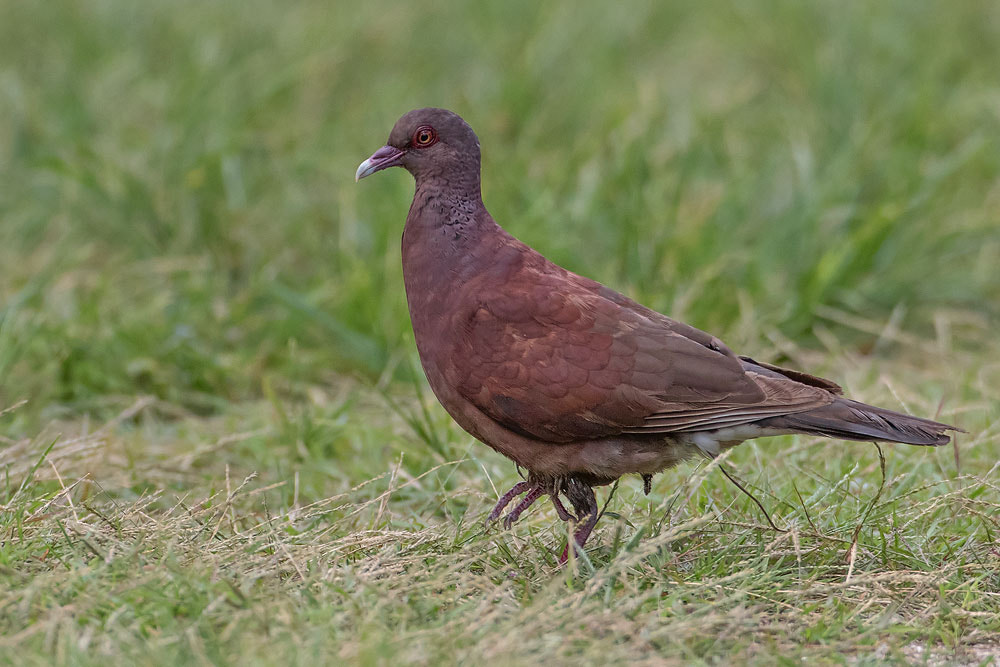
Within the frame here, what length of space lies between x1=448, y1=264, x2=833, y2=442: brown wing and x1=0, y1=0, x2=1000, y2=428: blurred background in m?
1.06

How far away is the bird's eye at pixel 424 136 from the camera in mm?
3922

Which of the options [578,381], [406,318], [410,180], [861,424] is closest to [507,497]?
[578,381]

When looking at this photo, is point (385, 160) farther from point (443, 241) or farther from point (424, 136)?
point (443, 241)

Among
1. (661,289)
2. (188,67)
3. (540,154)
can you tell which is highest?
(188,67)

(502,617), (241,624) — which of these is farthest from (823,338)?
(241,624)

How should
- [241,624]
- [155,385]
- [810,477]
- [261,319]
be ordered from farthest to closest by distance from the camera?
[261,319], [155,385], [810,477], [241,624]

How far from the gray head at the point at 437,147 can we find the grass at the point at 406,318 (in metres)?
0.93

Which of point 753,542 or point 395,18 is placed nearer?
point 753,542

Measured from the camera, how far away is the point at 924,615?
3.19 m

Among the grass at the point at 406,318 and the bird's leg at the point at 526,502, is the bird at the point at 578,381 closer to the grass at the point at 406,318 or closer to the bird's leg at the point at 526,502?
the bird's leg at the point at 526,502

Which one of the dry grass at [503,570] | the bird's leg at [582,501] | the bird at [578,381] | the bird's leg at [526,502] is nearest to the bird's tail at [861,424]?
the bird at [578,381]

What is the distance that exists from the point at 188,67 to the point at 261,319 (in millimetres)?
2247

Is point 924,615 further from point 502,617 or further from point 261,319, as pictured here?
point 261,319

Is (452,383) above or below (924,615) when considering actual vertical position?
above
